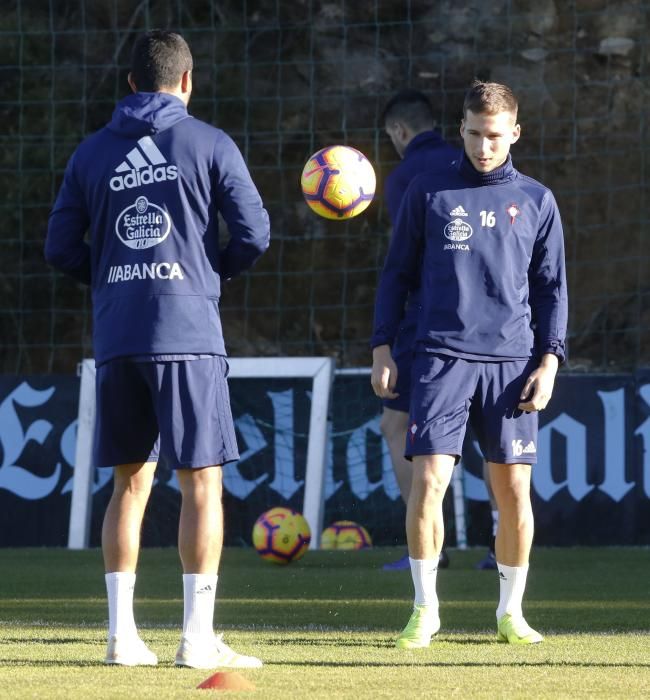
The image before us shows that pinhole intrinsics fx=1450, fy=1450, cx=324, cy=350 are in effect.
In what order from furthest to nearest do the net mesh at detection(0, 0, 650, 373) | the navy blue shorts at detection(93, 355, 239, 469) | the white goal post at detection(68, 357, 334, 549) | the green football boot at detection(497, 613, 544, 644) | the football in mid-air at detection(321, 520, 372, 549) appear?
1. the net mesh at detection(0, 0, 650, 373)
2. the white goal post at detection(68, 357, 334, 549)
3. the football in mid-air at detection(321, 520, 372, 549)
4. the green football boot at detection(497, 613, 544, 644)
5. the navy blue shorts at detection(93, 355, 239, 469)

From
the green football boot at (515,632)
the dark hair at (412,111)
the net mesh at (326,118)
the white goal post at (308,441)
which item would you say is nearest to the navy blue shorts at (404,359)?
the dark hair at (412,111)

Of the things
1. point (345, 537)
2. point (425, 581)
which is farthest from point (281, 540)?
point (425, 581)

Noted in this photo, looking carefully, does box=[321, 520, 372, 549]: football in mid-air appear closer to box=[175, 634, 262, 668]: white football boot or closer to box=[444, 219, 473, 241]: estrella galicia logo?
box=[444, 219, 473, 241]: estrella galicia logo

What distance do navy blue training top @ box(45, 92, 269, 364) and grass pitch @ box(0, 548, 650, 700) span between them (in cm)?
102

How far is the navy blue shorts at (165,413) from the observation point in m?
4.38

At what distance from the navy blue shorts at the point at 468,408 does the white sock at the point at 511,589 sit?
0.40 meters

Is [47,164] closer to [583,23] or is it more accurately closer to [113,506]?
[583,23]

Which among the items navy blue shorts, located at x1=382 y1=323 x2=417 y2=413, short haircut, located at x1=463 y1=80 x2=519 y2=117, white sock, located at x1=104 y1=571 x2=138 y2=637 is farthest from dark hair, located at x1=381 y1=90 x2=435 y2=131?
white sock, located at x1=104 y1=571 x2=138 y2=637

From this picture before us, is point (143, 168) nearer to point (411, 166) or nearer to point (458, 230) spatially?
point (458, 230)

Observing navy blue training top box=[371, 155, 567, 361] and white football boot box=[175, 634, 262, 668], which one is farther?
navy blue training top box=[371, 155, 567, 361]

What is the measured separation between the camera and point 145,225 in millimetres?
4453

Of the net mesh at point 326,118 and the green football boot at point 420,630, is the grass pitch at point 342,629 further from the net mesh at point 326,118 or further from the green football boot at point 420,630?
the net mesh at point 326,118

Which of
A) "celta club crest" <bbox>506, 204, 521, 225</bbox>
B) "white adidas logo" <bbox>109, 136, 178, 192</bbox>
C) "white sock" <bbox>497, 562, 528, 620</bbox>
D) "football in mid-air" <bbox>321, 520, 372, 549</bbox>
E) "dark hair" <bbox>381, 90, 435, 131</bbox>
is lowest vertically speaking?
Result: "football in mid-air" <bbox>321, 520, 372, 549</bbox>

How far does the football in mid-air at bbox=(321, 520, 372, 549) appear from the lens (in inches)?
388
